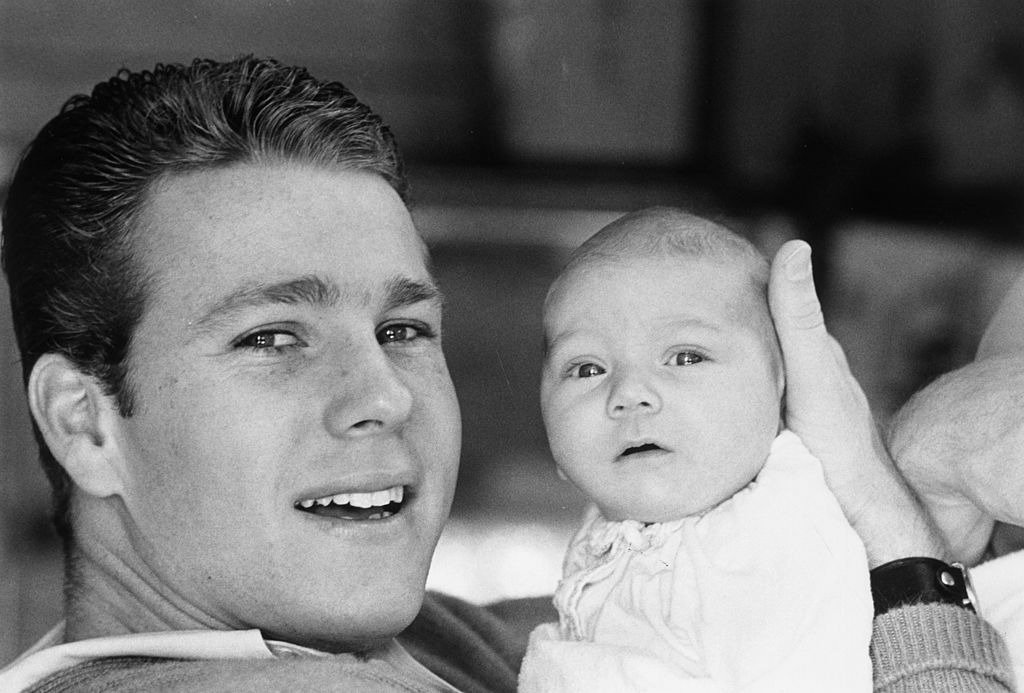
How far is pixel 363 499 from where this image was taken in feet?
4.05

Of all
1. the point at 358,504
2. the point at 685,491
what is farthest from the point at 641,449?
the point at 358,504

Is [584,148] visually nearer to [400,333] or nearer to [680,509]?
[400,333]

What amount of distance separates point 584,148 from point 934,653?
86 cm

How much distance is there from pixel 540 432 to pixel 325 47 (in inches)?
21.5

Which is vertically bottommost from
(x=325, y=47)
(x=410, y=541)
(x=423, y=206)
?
(x=410, y=541)

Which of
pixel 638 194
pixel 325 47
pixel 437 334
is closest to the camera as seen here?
pixel 437 334

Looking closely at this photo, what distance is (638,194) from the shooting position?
1749 millimetres

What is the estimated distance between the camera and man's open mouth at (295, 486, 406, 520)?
3.97ft

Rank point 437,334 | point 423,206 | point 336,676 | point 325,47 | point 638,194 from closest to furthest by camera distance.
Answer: point 336,676, point 437,334, point 325,47, point 423,206, point 638,194

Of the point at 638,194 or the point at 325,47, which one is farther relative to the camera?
the point at 638,194

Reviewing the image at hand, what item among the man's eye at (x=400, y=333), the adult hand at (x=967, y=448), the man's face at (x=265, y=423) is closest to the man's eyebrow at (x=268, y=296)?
the man's face at (x=265, y=423)

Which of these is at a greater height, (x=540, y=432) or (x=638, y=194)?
(x=638, y=194)

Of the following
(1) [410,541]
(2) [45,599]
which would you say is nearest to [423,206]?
(1) [410,541]

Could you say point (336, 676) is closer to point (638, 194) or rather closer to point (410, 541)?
point (410, 541)
